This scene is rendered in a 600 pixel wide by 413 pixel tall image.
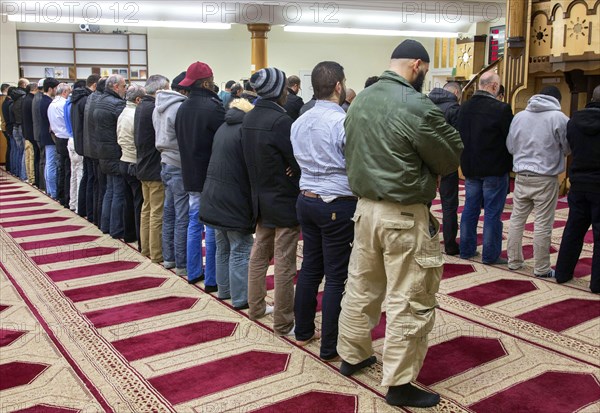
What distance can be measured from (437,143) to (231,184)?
1.60 m

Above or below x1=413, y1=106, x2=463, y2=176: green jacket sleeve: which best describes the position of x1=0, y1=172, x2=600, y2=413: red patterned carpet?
below

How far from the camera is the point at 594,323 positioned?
3.79m

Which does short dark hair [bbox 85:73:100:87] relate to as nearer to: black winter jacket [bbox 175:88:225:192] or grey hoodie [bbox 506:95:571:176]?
black winter jacket [bbox 175:88:225:192]

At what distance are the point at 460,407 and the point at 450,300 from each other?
1521mm

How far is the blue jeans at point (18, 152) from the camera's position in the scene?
32.9 ft

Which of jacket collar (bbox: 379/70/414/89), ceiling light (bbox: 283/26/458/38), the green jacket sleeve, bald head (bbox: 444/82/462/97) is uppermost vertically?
ceiling light (bbox: 283/26/458/38)

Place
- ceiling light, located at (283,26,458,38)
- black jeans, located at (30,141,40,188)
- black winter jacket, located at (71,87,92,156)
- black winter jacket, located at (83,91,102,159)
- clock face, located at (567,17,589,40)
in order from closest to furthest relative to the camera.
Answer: black winter jacket, located at (83,91,102,159)
black winter jacket, located at (71,87,92,156)
clock face, located at (567,17,589,40)
black jeans, located at (30,141,40,188)
ceiling light, located at (283,26,458,38)

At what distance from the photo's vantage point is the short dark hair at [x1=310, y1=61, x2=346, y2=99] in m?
3.07

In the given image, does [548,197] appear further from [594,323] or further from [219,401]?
[219,401]

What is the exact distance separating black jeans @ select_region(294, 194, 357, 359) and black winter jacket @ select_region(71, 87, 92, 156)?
3855 mm

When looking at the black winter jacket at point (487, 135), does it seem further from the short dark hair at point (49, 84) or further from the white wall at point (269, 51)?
the white wall at point (269, 51)

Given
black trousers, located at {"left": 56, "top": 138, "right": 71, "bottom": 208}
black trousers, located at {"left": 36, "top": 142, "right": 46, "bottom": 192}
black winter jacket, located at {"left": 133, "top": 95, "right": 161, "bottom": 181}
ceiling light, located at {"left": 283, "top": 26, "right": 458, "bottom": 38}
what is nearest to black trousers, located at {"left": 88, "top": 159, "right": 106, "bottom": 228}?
black trousers, located at {"left": 56, "top": 138, "right": 71, "bottom": 208}

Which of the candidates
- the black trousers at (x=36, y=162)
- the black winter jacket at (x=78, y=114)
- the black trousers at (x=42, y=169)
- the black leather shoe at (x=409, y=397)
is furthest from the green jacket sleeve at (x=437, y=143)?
the black trousers at (x=36, y=162)

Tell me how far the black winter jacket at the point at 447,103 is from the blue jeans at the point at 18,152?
22.6 ft
